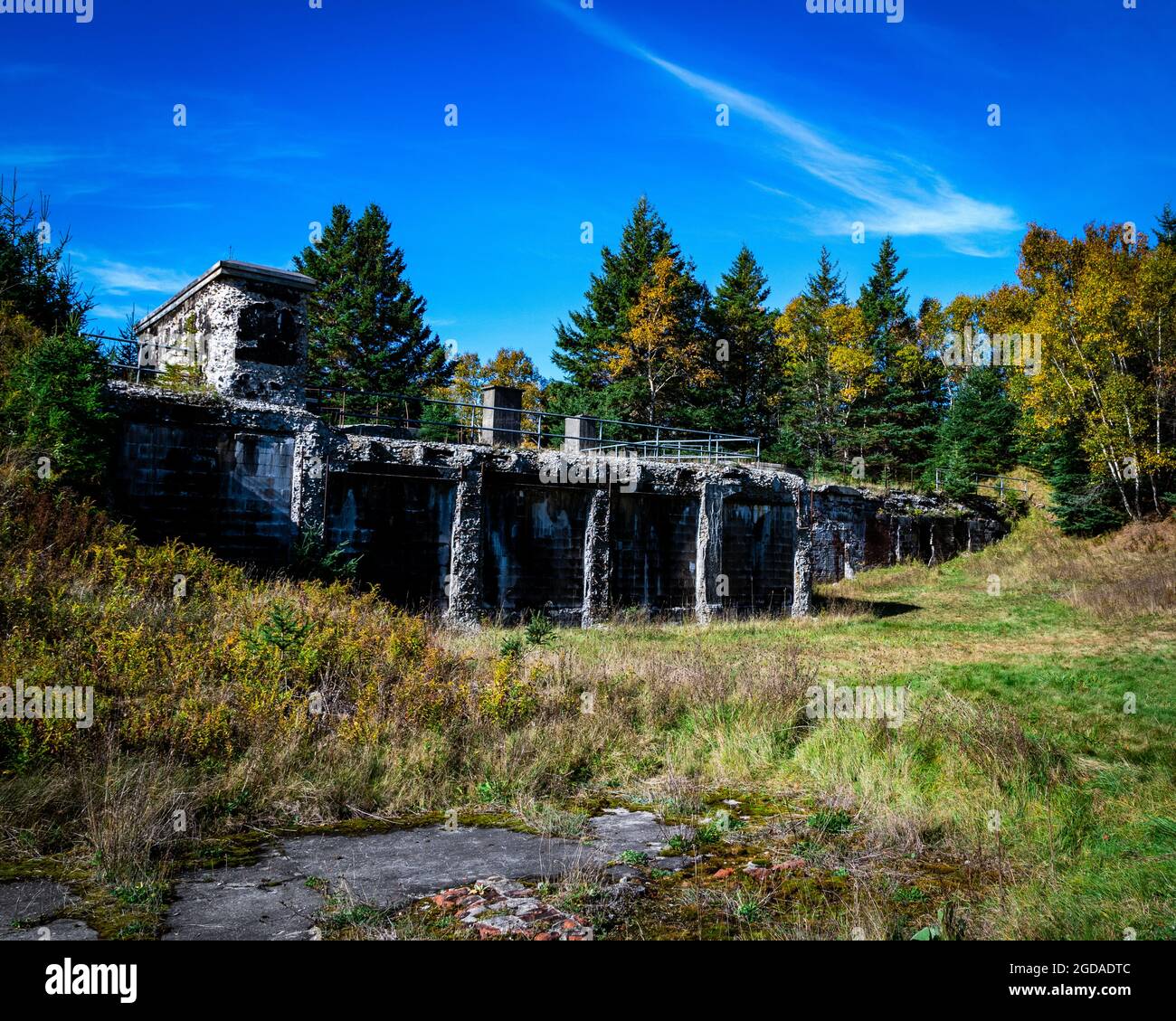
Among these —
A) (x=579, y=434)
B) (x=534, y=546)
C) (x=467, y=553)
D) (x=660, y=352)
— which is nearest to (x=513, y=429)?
(x=579, y=434)

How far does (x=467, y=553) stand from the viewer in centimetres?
1672

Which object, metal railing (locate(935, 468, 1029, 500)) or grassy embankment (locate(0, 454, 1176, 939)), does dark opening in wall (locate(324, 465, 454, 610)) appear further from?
metal railing (locate(935, 468, 1029, 500))

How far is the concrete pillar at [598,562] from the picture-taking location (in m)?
18.5

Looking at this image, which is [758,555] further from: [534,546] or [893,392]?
[893,392]

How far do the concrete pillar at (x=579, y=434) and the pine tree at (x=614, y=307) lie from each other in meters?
17.5

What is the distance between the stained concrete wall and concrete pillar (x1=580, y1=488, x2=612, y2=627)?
0.14ft

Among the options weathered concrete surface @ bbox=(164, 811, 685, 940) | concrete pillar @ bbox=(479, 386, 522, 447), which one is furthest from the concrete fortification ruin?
weathered concrete surface @ bbox=(164, 811, 685, 940)

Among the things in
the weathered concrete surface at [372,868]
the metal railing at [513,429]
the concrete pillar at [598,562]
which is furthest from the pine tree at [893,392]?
the weathered concrete surface at [372,868]

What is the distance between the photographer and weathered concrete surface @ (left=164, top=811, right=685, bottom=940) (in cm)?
442

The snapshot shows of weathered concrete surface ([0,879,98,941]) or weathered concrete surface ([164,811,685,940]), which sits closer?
weathered concrete surface ([0,879,98,941])

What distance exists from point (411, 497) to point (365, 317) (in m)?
30.4

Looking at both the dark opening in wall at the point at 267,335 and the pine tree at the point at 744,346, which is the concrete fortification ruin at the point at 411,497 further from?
the pine tree at the point at 744,346
